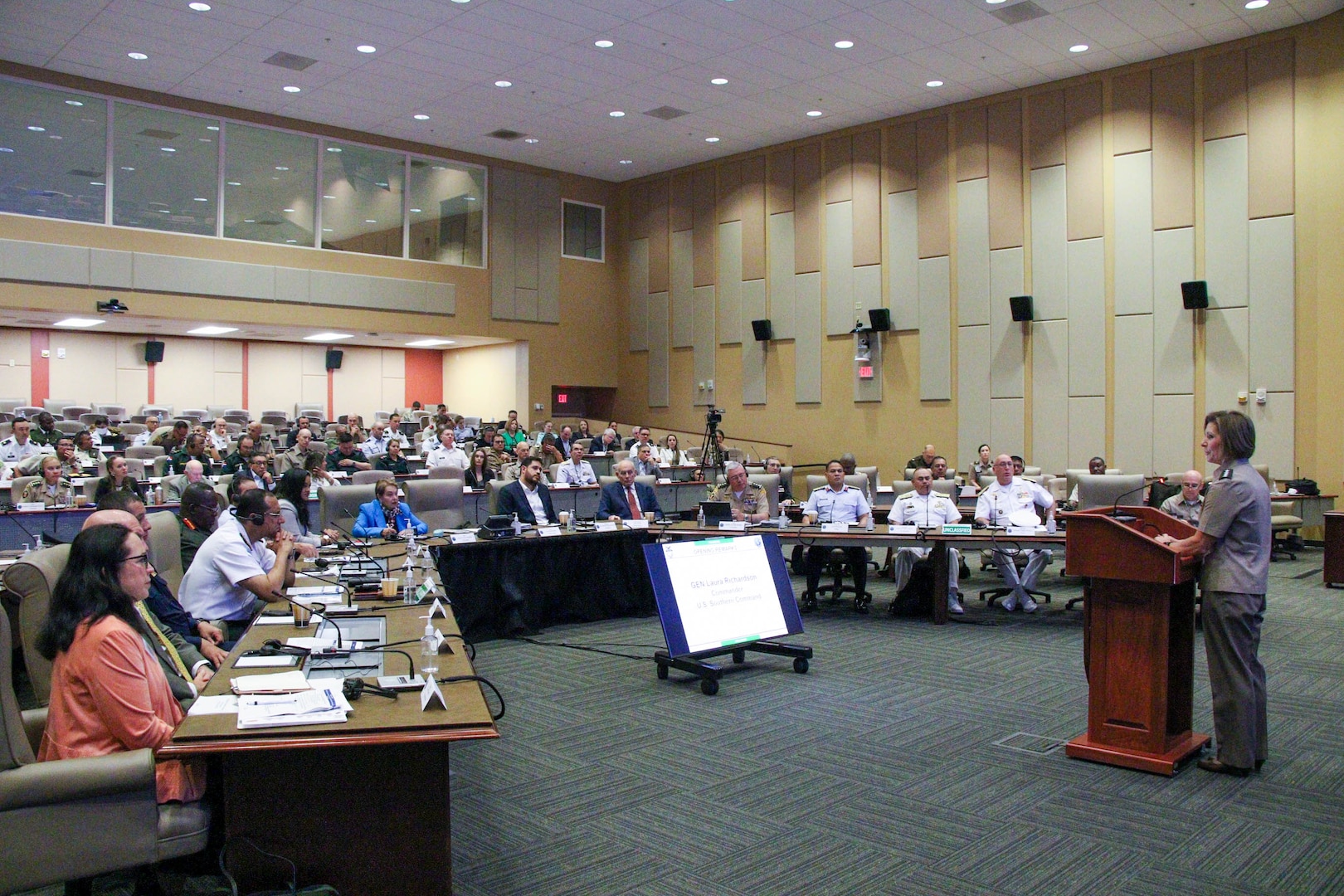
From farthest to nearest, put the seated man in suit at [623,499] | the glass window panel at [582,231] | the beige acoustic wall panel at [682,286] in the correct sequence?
1. the glass window panel at [582,231]
2. the beige acoustic wall panel at [682,286]
3. the seated man in suit at [623,499]

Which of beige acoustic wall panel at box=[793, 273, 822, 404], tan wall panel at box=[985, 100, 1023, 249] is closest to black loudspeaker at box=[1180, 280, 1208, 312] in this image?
tan wall panel at box=[985, 100, 1023, 249]

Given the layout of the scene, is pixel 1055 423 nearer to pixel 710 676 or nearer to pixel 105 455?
pixel 710 676

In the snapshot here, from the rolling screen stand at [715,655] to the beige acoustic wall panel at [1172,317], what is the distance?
8.79 meters

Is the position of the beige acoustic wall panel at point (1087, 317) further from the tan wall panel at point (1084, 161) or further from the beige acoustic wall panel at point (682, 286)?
the beige acoustic wall panel at point (682, 286)

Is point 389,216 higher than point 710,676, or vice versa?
point 389,216

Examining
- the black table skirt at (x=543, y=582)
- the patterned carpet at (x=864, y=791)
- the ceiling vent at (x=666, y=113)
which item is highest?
the ceiling vent at (x=666, y=113)

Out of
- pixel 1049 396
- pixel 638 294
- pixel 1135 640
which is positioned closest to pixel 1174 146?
pixel 1049 396

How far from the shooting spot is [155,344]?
18.3 meters

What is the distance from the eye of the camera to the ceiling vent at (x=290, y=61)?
41.9ft

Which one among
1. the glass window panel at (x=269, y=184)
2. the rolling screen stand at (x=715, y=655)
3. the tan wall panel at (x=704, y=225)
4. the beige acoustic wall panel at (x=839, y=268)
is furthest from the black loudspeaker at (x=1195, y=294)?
the glass window panel at (x=269, y=184)

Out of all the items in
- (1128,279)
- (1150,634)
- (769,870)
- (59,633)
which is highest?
(1128,279)

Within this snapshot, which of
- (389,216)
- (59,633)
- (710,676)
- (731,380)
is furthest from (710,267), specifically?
(59,633)

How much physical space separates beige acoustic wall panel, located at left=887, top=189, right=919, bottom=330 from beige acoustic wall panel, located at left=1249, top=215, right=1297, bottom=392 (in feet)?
14.7

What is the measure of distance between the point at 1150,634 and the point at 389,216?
49.6 feet
